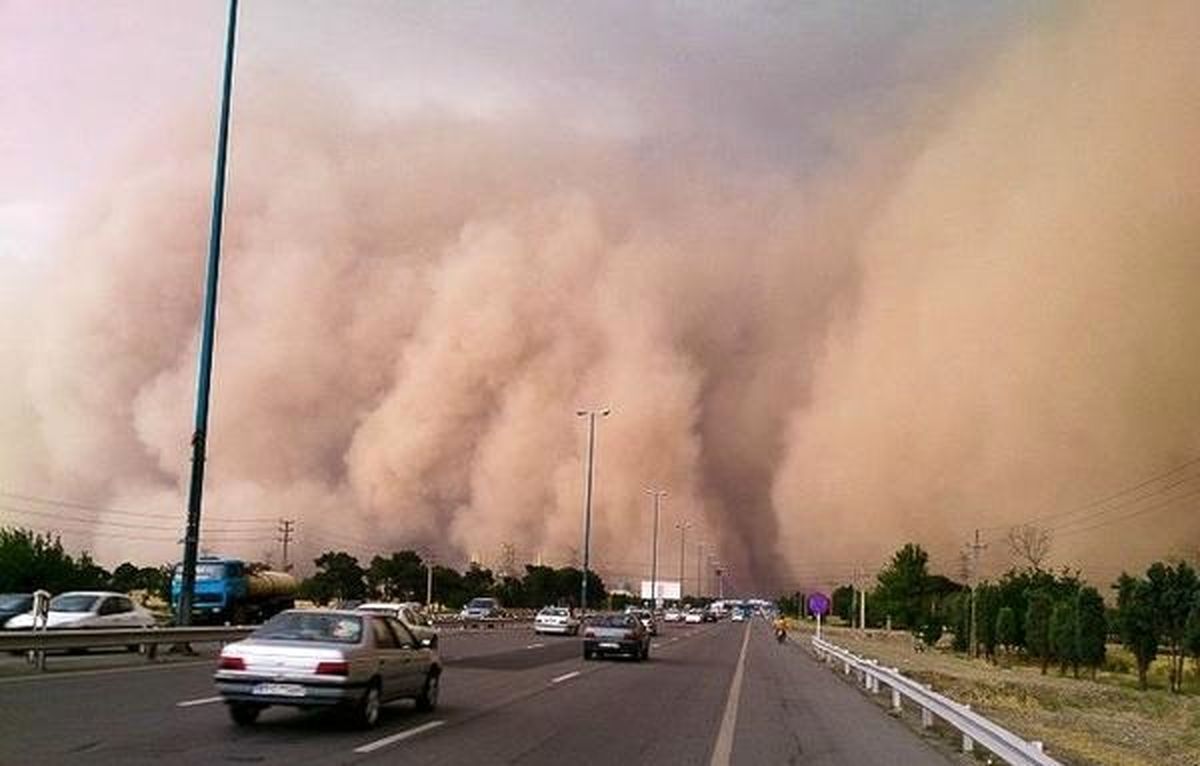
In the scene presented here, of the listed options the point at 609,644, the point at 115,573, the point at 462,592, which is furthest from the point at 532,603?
the point at 609,644

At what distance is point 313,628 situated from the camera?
14.1 meters

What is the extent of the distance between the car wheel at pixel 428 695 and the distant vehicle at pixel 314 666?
1196 mm

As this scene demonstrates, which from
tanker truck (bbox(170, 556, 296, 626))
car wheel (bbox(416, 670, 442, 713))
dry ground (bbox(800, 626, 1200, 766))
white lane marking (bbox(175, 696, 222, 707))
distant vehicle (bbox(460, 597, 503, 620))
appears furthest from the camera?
distant vehicle (bbox(460, 597, 503, 620))

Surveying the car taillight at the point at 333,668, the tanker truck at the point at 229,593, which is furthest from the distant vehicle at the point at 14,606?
the car taillight at the point at 333,668

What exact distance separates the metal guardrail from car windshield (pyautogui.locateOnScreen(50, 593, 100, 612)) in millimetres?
18439

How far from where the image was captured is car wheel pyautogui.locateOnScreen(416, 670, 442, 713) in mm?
16334

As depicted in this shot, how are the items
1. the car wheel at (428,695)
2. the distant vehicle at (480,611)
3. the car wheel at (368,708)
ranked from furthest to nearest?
the distant vehicle at (480,611) < the car wheel at (428,695) < the car wheel at (368,708)

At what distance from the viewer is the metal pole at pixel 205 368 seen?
2789 centimetres

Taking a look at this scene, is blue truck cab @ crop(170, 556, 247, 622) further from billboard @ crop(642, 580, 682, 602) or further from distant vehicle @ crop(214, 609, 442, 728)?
billboard @ crop(642, 580, 682, 602)

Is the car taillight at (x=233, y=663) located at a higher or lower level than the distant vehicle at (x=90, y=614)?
higher

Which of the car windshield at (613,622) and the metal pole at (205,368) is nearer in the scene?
the metal pole at (205,368)

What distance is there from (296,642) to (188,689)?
6.15 m

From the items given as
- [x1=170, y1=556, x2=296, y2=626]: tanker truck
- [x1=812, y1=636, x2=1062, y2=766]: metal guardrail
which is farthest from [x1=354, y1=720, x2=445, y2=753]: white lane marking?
[x1=170, y1=556, x2=296, y2=626]: tanker truck

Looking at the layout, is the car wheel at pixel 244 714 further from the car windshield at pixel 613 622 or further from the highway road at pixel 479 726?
the car windshield at pixel 613 622
